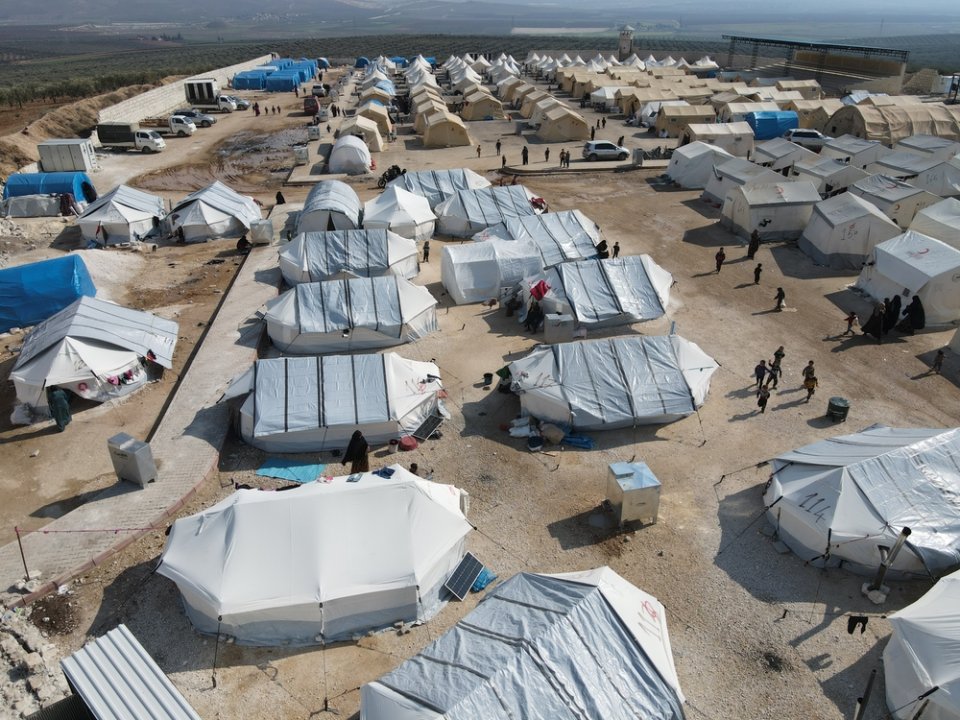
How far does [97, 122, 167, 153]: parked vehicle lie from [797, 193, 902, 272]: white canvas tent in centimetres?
3796

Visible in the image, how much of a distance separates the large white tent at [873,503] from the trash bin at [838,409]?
256 cm

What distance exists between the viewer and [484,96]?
174 ft

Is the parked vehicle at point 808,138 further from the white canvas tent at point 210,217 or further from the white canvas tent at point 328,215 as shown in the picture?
the white canvas tent at point 210,217

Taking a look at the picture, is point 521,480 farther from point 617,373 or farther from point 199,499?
point 199,499

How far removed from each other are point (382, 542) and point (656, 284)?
12.6m

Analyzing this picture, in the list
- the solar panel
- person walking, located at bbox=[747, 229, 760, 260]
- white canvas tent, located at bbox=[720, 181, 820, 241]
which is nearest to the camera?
the solar panel

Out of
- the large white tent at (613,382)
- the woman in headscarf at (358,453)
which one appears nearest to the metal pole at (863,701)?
the large white tent at (613,382)

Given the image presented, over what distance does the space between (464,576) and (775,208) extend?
21211 millimetres

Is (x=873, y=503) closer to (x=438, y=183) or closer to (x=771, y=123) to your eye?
(x=438, y=183)

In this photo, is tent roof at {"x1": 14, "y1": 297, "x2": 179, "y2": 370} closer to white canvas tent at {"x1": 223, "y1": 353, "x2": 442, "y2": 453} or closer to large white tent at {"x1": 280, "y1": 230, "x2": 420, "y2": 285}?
white canvas tent at {"x1": 223, "y1": 353, "x2": 442, "y2": 453}

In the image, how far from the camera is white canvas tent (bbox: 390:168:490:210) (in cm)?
2942

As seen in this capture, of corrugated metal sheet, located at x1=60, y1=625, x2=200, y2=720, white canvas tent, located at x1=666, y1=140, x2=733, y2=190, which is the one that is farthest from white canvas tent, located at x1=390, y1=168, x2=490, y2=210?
corrugated metal sheet, located at x1=60, y1=625, x2=200, y2=720

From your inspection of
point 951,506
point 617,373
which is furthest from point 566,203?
point 951,506

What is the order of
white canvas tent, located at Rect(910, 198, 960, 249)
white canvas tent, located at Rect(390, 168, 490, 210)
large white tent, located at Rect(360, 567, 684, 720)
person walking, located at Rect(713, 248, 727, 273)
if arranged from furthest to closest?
white canvas tent, located at Rect(390, 168, 490, 210) < person walking, located at Rect(713, 248, 727, 273) < white canvas tent, located at Rect(910, 198, 960, 249) < large white tent, located at Rect(360, 567, 684, 720)
